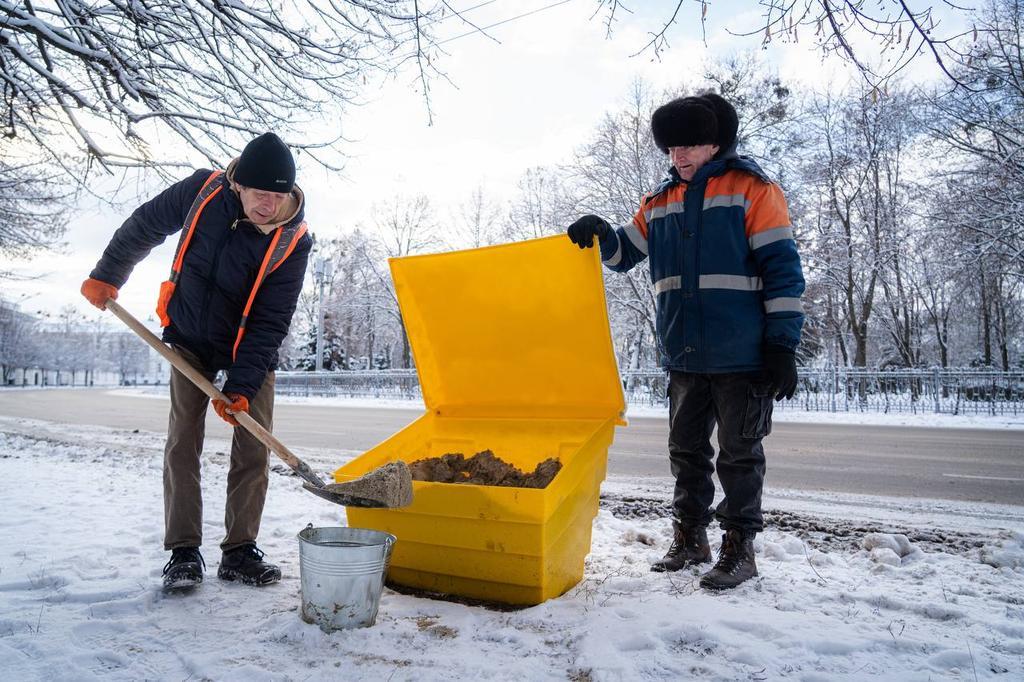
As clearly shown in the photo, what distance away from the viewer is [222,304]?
2.87 metres

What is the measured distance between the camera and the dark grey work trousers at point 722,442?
2.83 metres

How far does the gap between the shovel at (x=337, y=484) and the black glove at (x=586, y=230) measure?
46.8 inches

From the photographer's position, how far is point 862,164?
23875 millimetres

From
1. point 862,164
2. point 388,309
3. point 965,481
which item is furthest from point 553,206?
point 965,481

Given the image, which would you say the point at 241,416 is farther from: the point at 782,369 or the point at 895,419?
the point at 895,419

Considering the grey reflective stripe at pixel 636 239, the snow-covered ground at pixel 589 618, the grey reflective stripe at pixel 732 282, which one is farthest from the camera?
the grey reflective stripe at pixel 636 239

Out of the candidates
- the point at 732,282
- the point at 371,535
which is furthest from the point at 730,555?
the point at 371,535

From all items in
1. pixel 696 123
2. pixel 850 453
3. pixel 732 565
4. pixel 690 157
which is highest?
pixel 696 123

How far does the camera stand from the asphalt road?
5594 mm

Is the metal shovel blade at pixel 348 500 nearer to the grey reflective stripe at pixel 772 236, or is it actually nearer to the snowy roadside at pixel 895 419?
the grey reflective stripe at pixel 772 236

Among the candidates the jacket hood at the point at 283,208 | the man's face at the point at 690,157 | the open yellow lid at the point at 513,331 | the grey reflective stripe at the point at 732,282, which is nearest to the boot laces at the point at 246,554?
the open yellow lid at the point at 513,331

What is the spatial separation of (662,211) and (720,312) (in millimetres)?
576

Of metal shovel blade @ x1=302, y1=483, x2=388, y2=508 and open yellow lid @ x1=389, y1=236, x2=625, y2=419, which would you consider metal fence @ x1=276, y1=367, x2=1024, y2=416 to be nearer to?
open yellow lid @ x1=389, y1=236, x2=625, y2=419

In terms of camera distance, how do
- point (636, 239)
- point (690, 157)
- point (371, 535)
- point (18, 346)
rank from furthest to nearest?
point (18, 346) → point (636, 239) → point (690, 157) → point (371, 535)
